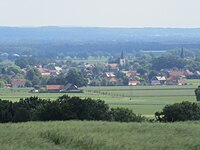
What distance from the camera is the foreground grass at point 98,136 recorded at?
786 inches

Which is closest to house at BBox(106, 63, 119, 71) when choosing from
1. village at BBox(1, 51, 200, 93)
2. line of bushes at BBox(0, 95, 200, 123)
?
village at BBox(1, 51, 200, 93)

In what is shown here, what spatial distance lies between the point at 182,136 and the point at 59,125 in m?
3.72

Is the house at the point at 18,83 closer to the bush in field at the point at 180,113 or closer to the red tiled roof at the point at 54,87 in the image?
the red tiled roof at the point at 54,87

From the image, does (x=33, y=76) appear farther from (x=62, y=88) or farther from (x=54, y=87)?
(x=62, y=88)

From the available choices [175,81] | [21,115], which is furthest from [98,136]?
[175,81]

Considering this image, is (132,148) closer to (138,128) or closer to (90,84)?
(138,128)

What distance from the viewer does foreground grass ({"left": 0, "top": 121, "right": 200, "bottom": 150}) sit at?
1997cm

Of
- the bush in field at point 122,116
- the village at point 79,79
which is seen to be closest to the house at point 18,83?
the village at point 79,79

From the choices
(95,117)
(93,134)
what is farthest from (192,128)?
(95,117)

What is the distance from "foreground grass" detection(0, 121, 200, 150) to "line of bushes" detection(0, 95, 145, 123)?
9.28m

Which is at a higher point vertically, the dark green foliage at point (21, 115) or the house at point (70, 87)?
the dark green foliage at point (21, 115)

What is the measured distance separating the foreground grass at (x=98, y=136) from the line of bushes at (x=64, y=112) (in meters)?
9.28

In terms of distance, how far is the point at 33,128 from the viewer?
75.4ft

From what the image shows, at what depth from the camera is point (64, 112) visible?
113 ft
